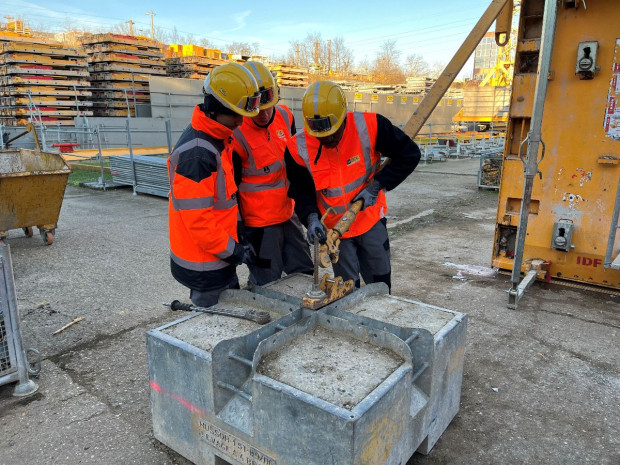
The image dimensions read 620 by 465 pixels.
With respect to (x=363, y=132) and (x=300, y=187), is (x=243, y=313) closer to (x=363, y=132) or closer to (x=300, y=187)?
(x=300, y=187)

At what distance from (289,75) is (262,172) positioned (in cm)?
2113

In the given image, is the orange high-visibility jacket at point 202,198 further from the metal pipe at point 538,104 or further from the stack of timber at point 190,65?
the stack of timber at point 190,65

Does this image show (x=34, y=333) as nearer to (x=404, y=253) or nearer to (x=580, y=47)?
(x=404, y=253)

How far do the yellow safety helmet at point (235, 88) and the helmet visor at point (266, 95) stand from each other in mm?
283

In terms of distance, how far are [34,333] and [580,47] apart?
16.9ft

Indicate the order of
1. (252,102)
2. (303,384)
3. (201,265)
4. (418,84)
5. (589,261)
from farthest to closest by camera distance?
1. (418,84)
2. (589,261)
3. (201,265)
4. (252,102)
5. (303,384)

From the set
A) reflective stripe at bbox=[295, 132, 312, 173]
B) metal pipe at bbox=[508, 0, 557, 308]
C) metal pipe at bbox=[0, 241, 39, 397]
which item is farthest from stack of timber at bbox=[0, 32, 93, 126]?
metal pipe at bbox=[508, 0, 557, 308]

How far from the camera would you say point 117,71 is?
16.4m

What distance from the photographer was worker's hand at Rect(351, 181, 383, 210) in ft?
9.64

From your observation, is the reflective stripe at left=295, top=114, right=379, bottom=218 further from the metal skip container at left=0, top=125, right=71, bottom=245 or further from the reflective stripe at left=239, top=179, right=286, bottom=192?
the metal skip container at left=0, top=125, right=71, bottom=245

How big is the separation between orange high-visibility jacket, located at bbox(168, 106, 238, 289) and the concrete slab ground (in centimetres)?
100

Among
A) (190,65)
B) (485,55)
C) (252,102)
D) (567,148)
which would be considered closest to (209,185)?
(252,102)

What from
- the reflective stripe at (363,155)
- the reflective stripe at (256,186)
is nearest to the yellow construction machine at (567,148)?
the reflective stripe at (363,155)

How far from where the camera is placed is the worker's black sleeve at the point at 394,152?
3010 mm
